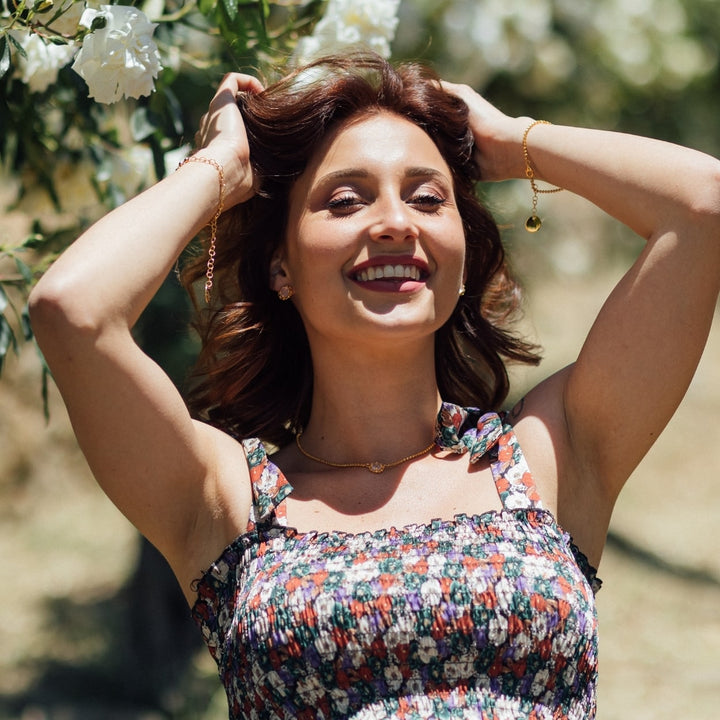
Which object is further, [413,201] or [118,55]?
[413,201]

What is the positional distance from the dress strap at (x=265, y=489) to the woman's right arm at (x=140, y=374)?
2 centimetres

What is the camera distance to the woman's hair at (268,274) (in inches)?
101

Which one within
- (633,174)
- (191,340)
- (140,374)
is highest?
(633,174)

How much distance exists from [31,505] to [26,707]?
228cm

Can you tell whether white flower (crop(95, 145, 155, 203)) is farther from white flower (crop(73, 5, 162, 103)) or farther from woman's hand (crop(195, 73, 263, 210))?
white flower (crop(73, 5, 162, 103))

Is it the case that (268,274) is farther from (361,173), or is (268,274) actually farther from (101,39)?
(101,39)

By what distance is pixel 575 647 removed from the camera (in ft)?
6.97

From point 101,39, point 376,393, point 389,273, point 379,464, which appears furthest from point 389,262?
point 101,39

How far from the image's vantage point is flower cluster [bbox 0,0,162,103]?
2.15 metres

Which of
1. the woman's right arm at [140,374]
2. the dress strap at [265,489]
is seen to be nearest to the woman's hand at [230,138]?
the woman's right arm at [140,374]

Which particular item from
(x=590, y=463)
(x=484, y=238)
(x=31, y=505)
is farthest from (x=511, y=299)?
(x=31, y=505)

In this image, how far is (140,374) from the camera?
2.12 metres

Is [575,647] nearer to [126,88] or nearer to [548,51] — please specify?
[126,88]

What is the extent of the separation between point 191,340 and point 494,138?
5.49 feet
